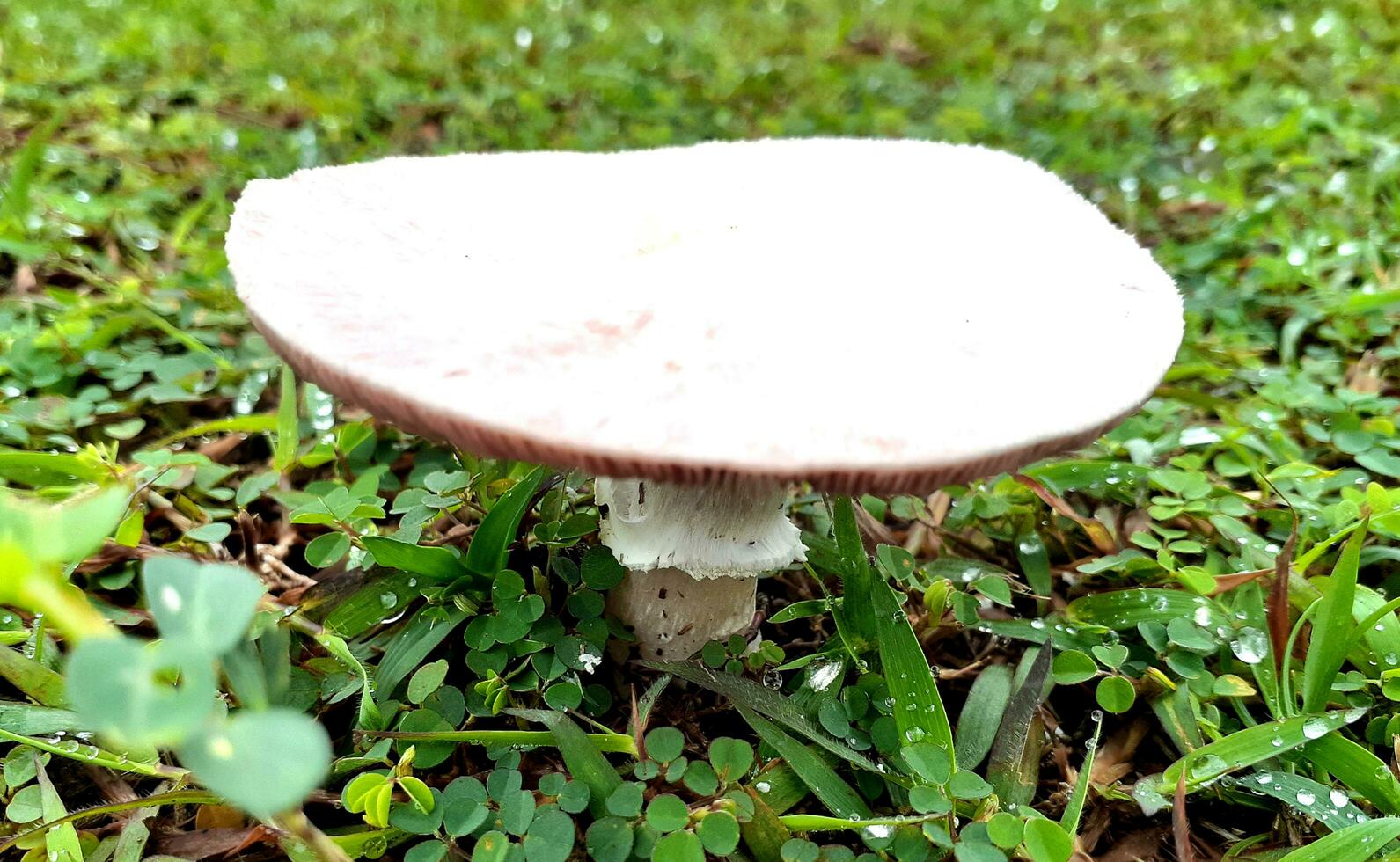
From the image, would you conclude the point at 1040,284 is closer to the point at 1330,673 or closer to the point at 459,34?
the point at 1330,673

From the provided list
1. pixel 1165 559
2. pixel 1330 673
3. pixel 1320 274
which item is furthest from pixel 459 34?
pixel 1330 673

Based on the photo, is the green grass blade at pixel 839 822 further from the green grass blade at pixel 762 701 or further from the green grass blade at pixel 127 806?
the green grass blade at pixel 127 806

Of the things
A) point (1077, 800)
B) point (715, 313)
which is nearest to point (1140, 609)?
point (1077, 800)

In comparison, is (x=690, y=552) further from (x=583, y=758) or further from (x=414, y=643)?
(x=414, y=643)

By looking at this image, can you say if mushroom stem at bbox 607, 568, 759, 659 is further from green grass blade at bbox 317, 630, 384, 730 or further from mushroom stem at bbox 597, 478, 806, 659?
green grass blade at bbox 317, 630, 384, 730

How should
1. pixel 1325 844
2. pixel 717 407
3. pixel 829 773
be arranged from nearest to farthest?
pixel 717 407 < pixel 1325 844 < pixel 829 773

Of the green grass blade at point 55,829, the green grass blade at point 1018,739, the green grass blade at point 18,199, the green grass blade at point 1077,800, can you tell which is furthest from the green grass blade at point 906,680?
the green grass blade at point 18,199
